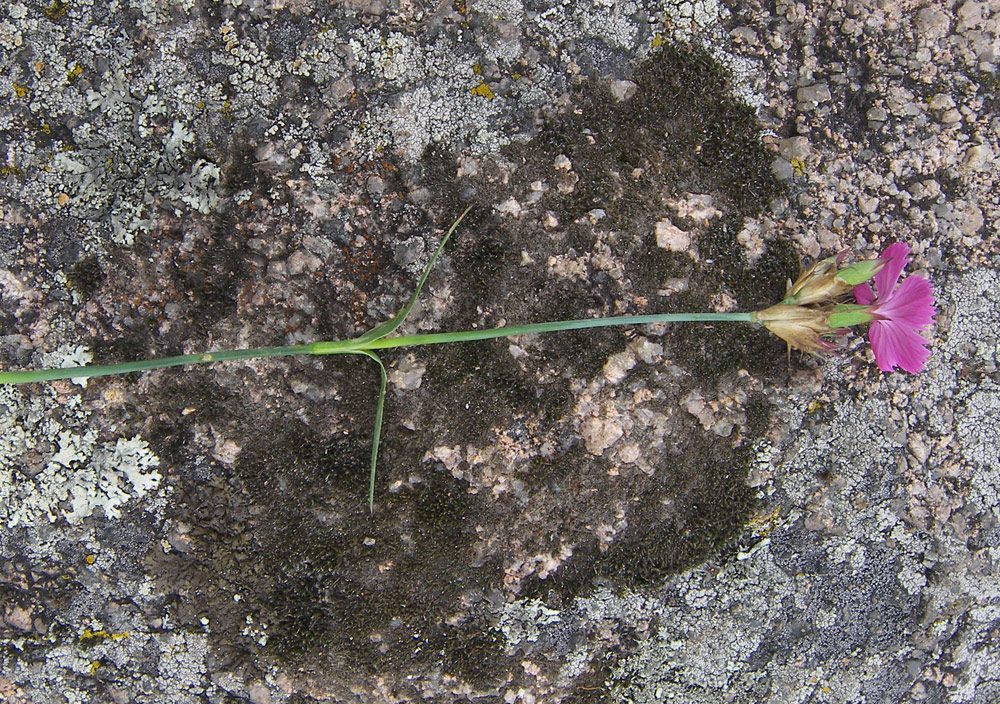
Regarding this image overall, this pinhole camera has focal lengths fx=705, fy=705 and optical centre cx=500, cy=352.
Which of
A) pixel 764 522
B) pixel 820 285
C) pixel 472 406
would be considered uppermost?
pixel 820 285

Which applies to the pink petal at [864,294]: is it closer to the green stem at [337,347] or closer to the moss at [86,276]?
the green stem at [337,347]

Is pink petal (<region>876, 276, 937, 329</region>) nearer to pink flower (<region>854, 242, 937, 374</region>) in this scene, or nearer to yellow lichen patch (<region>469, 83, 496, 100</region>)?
pink flower (<region>854, 242, 937, 374</region>)

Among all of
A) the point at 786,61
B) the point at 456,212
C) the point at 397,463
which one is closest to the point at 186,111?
the point at 456,212

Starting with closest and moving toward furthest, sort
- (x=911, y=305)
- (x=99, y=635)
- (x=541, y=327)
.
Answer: (x=541, y=327) → (x=911, y=305) → (x=99, y=635)

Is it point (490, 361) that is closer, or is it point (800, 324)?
point (800, 324)

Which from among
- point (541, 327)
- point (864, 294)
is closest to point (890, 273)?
point (864, 294)

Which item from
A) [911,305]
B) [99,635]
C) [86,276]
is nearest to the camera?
Result: [911,305]

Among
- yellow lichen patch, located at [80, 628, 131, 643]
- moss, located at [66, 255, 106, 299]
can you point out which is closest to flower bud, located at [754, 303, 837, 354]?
moss, located at [66, 255, 106, 299]

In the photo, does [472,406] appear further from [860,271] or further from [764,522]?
[860,271]
